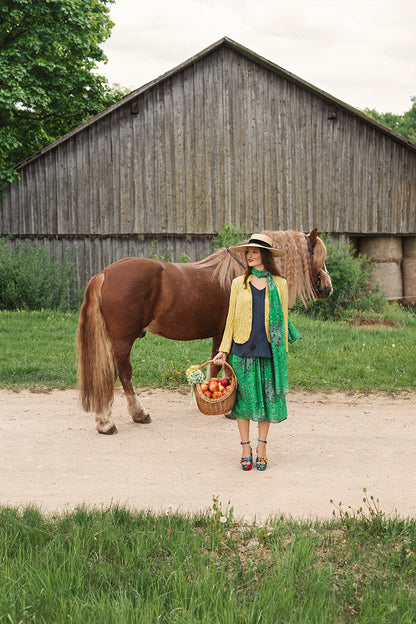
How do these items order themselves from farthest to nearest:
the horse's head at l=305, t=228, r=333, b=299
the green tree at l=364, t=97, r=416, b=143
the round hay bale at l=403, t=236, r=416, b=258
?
the green tree at l=364, t=97, r=416, b=143
the round hay bale at l=403, t=236, r=416, b=258
the horse's head at l=305, t=228, r=333, b=299

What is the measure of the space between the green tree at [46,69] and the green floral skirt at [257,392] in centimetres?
1318

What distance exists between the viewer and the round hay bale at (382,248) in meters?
18.5

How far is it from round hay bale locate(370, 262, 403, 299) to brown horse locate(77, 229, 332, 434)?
12820 mm

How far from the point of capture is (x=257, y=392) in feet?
16.3

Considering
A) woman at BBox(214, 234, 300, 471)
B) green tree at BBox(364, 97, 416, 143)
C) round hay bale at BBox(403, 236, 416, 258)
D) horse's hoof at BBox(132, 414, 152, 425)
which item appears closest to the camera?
woman at BBox(214, 234, 300, 471)

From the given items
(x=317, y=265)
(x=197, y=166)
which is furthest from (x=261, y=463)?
(x=197, y=166)

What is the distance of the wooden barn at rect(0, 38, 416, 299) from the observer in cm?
1673

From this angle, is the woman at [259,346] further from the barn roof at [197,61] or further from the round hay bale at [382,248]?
the round hay bale at [382,248]

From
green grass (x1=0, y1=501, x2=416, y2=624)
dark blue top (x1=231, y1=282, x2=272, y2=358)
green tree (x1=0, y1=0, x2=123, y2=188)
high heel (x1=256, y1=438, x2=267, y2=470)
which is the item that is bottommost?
high heel (x1=256, y1=438, x2=267, y2=470)

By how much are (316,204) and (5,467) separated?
13908 mm

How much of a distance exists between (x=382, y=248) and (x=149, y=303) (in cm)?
1367

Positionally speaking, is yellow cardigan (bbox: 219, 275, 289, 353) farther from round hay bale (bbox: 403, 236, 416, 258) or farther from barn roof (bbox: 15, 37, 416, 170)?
round hay bale (bbox: 403, 236, 416, 258)

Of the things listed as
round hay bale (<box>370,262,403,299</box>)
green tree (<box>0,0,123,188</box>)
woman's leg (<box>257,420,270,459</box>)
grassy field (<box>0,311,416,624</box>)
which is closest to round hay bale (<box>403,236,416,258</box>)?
round hay bale (<box>370,262,403,299</box>)

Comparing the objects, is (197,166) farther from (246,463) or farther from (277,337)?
(246,463)
